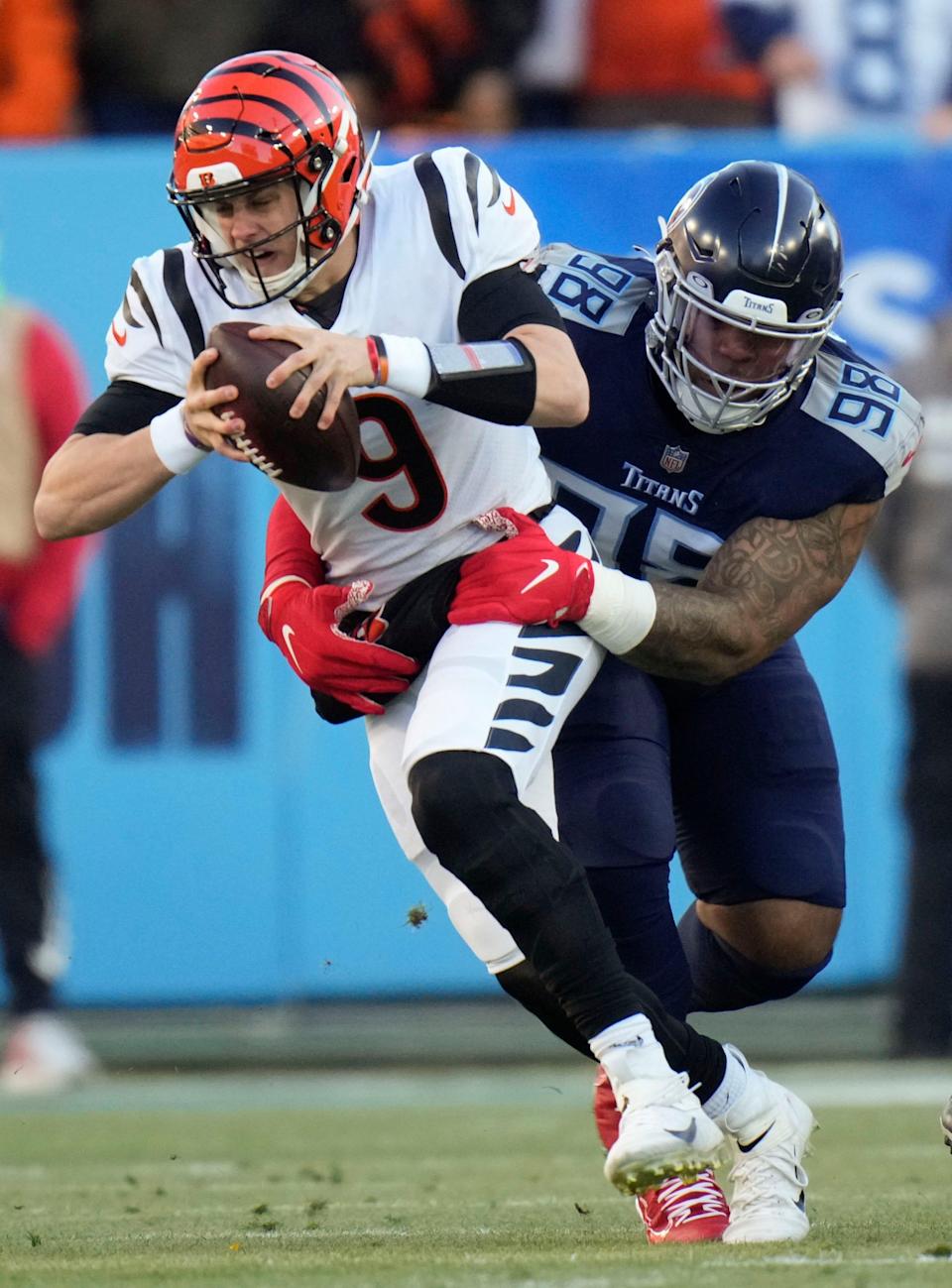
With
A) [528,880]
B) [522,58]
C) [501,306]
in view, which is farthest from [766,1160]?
[522,58]

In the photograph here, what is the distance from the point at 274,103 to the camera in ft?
11.1

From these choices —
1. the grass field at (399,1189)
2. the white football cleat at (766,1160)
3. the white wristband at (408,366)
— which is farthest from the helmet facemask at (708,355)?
the grass field at (399,1189)

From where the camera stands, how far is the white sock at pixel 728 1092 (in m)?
3.58

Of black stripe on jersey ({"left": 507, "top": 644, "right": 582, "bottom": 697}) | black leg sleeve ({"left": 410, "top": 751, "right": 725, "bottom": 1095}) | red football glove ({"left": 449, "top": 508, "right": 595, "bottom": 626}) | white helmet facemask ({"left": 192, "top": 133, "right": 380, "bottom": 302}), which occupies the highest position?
white helmet facemask ({"left": 192, "top": 133, "right": 380, "bottom": 302})

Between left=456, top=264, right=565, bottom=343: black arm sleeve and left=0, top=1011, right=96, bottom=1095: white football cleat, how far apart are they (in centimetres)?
355

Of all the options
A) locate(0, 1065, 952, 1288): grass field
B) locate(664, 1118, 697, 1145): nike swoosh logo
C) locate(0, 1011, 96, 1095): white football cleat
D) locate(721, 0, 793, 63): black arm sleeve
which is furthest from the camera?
locate(721, 0, 793, 63): black arm sleeve

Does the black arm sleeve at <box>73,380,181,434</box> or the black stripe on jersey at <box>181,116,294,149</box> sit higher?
the black stripe on jersey at <box>181,116,294,149</box>

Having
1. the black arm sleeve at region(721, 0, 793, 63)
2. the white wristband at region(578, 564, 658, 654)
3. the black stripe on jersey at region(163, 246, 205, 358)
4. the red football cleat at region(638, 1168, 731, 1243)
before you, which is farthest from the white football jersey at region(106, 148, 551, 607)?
the black arm sleeve at region(721, 0, 793, 63)

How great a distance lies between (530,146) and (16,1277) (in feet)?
15.2

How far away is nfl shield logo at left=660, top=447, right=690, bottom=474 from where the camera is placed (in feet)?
12.7

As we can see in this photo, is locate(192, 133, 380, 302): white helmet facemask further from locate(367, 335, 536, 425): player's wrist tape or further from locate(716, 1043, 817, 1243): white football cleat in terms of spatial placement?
locate(716, 1043, 817, 1243): white football cleat

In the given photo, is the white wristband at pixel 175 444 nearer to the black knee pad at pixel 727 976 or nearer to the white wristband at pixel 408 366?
the white wristband at pixel 408 366

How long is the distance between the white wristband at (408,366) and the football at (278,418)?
102mm

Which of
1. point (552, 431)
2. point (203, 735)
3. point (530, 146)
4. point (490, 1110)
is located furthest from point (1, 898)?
point (552, 431)
